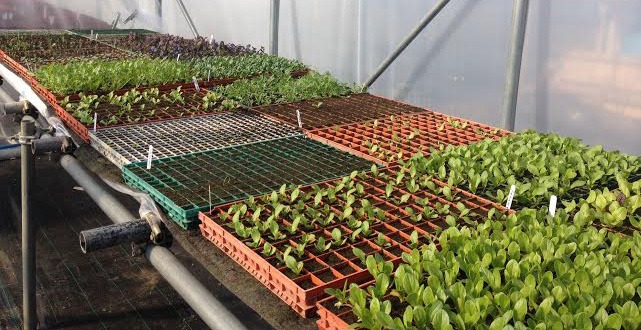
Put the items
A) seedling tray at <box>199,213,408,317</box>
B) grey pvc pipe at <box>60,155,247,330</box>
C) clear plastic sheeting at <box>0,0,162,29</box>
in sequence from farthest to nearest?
clear plastic sheeting at <box>0,0,162,29</box>, seedling tray at <box>199,213,408,317</box>, grey pvc pipe at <box>60,155,247,330</box>

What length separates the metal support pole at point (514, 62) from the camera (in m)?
5.93

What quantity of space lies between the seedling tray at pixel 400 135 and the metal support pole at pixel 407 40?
1.85 meters

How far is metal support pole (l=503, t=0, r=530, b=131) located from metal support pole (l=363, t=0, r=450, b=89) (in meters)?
1.16

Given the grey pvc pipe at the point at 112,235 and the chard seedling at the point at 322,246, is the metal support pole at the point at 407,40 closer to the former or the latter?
the chard seedling at the point at 322,246

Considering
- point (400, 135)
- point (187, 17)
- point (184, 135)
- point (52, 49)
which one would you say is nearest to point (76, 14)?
point (187, 17)

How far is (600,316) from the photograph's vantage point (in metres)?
2.08

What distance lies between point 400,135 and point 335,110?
1.13 metres

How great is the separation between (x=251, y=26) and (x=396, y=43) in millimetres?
3887

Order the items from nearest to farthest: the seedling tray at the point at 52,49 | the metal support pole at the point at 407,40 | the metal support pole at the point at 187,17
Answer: the metal support pole at the point at 407,40 < the seedling tray at the point at 52,49 < the metal support pole at the point at 187,17

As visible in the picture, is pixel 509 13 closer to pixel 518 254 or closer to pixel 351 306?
pixel 518 254

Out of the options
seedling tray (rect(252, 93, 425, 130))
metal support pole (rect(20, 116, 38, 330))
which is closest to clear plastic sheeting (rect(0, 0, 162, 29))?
seedling tray (rect(252, 93, 425, 130))

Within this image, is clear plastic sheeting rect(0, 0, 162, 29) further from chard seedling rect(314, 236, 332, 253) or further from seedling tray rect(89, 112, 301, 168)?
chard seedling rect(314, 236, 332, 253)

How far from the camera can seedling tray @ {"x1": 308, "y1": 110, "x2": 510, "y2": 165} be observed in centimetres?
461

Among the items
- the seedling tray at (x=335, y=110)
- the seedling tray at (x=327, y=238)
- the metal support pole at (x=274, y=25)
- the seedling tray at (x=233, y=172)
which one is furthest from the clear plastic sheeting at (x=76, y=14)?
the seedling tray at (x=327, y=238)
